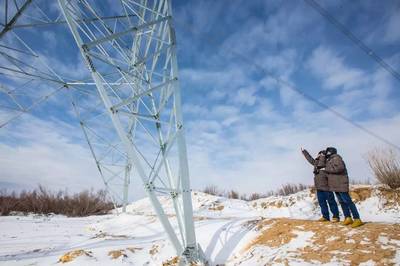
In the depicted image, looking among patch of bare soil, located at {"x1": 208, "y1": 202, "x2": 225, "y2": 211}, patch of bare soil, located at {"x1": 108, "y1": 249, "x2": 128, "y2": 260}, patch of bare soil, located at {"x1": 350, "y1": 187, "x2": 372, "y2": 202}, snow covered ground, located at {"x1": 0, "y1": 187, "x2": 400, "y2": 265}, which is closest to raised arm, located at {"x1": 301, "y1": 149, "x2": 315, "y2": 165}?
snow covered ground, located at {"x1": 0, "y1": 187, "x2": 400, "y2": 265}

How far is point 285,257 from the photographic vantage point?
451 cm


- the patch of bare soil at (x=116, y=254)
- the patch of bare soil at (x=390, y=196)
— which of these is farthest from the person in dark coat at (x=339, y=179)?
the patch of bare soil at (x=116, y=254)

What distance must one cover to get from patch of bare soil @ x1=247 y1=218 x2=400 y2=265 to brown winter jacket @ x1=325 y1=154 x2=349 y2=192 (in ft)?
3.02

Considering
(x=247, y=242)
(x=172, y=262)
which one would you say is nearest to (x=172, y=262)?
(x=172, y=262)

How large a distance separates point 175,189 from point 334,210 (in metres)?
3.76

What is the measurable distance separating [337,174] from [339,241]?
1.91 m

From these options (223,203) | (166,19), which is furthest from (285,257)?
(223,203)

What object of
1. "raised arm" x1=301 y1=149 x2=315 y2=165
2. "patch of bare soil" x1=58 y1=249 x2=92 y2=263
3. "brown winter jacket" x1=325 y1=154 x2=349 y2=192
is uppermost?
"raised arm" x1=301 y1=149 x2=315 y2=165

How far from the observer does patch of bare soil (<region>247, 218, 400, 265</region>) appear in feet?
13.6

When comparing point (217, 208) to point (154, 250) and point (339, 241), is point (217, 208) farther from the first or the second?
point (339, 241)

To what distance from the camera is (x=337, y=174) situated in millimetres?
6281

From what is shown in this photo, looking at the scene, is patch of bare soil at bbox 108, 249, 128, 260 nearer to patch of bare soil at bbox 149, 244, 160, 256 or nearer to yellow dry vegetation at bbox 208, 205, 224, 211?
patch of bare soil at bbox 149, 244, 160, 256

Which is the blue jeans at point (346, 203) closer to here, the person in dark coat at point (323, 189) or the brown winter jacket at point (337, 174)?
the brown winter jacket at point (337, 174)

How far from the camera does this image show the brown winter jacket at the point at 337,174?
242 inches
